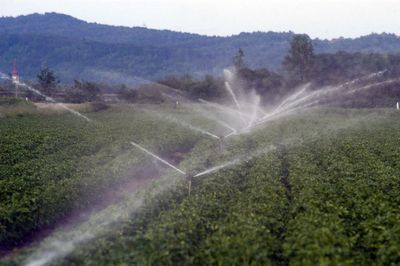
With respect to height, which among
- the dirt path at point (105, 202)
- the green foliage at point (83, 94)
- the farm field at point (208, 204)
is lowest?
the green foliage at point (83, 94)

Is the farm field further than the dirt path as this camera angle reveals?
No

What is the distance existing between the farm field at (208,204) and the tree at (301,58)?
6472 centimetres

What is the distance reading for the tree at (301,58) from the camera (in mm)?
91875

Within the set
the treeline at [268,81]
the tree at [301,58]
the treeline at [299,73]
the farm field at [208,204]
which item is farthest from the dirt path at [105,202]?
the tree at [301,58]

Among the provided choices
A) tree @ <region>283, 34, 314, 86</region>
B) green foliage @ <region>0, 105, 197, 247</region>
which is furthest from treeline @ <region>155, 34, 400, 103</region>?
green foliage @ <region>0, 105, 197, 247</region>

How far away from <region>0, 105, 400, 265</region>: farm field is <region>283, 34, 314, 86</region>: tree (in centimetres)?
6472

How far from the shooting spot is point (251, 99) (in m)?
80.3

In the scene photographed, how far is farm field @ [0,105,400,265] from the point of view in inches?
403

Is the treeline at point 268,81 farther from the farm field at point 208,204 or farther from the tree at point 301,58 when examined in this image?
the farm field at point 208,204

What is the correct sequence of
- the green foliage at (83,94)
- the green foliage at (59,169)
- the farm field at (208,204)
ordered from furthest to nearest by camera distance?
the green foliage at (83,94) → the green foliage at (59,169) → the farm field at (208,204)

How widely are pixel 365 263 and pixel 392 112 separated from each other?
4398 centimetres

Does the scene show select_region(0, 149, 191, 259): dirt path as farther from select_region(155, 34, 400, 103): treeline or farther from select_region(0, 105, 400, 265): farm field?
select_region(155, 34, 400, 103): treeline

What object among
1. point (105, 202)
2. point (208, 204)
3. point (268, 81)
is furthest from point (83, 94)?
point (208, 204)

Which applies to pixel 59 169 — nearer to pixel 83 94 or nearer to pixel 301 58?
pixel 83 94
